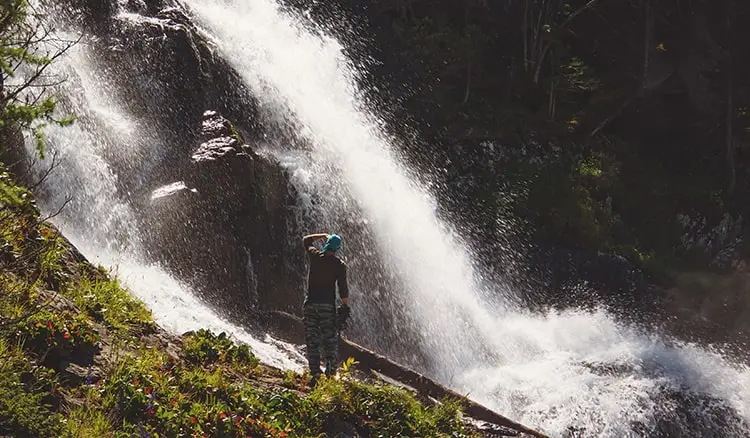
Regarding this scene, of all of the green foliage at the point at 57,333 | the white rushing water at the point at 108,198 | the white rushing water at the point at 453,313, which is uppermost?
the green foliage at the point at 57,333

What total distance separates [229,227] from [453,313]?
611 cm

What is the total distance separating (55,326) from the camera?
6695 mm

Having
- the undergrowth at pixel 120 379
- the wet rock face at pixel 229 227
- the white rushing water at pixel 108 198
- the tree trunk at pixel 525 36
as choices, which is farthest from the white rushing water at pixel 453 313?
the tree trunk at pixel 525 36

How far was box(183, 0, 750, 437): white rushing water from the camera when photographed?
1432 cm

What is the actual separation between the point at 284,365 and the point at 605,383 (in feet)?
25.1

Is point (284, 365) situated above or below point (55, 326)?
below

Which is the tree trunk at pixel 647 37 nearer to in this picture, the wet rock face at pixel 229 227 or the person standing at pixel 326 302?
the wet rock face at pixel 229 227

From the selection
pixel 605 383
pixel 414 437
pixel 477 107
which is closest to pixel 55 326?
pixel 414 437

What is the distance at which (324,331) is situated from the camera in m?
8.91

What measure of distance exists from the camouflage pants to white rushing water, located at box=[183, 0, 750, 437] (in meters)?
6.02

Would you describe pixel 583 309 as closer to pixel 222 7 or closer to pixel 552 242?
pixel 552 242

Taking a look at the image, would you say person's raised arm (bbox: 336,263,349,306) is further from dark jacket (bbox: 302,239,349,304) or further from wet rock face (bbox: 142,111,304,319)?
wet rock face (bbox: 142,111,304,319)

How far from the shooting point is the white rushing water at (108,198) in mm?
11406

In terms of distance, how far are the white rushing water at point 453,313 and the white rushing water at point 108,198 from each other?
4.45 m
